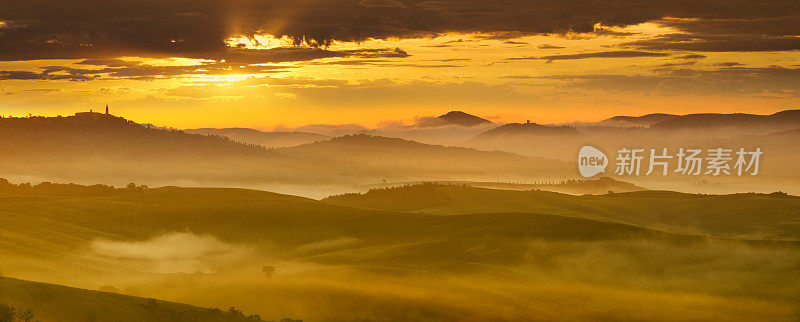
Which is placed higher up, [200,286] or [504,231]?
[504,231]

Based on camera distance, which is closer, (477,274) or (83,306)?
(83,306)

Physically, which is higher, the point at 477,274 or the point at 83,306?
the point at 477,274

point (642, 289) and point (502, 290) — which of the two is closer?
point (502, 290)

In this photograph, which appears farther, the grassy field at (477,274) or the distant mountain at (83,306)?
the grassy field at (477,274)

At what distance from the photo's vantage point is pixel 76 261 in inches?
6176

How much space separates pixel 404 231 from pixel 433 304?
97.1 meters

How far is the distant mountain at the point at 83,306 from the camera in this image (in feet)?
221

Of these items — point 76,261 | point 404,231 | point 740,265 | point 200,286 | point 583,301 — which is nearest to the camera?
point 583,301

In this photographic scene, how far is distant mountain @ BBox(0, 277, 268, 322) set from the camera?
67.3m

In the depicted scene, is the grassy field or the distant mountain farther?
the grassy field

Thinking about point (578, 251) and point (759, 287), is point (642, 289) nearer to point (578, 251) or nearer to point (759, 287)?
point (759, 287)

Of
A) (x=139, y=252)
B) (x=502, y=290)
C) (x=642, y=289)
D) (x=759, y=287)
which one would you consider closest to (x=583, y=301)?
(x=502, y=290)

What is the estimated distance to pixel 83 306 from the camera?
70500 millimetres

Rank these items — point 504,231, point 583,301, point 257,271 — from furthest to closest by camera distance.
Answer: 1. point 504,231
2. point 257,271
3. point 583,301
